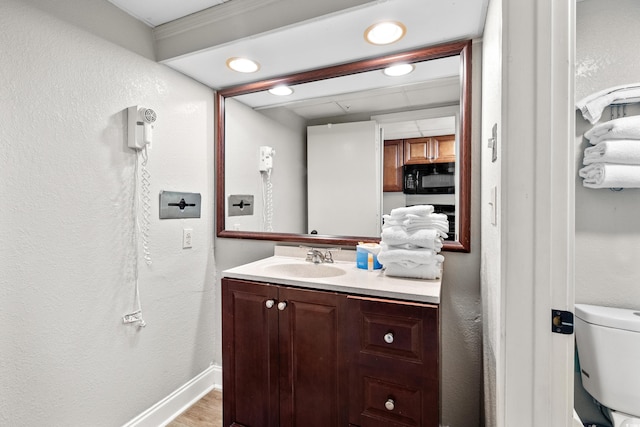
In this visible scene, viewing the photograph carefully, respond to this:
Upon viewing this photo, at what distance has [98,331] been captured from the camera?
4.47 feet

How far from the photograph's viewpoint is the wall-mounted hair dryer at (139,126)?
1.46 metres

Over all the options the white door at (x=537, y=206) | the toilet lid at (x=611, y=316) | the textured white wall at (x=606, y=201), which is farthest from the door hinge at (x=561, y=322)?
the textured white wall at (x=606, y=201)

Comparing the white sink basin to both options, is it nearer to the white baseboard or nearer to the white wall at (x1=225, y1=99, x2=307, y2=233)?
the white wall at (x1=225, y1=99, x2=307, y2=233)

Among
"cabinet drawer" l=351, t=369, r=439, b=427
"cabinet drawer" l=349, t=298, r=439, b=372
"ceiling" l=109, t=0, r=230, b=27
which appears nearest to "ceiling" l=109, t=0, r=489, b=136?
"ceiling" l=109, t=0, r=230, b=27

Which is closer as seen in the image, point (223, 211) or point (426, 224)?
point (426, 224)

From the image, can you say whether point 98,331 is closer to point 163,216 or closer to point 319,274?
point 163,216

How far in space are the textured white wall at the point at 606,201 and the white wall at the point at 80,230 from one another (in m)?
2.09


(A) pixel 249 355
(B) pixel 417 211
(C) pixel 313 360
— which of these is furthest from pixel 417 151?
(A) pixel 249 355

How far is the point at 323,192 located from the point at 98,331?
1.33 m

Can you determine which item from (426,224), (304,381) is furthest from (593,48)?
(304,381)

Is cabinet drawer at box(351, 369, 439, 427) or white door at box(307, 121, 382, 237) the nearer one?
cabinet drawer at box(351, 369, 439, 427)

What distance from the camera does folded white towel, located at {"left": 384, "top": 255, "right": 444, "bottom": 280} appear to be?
130 centimetres

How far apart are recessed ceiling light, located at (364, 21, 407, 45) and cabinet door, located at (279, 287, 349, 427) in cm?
122

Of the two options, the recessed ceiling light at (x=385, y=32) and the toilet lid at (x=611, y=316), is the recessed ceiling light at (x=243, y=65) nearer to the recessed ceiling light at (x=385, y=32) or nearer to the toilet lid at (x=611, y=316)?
the recessed ceiling light at (x=385, y=32)
